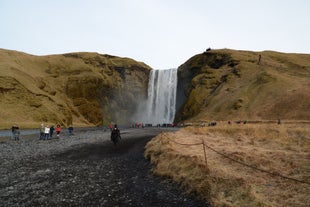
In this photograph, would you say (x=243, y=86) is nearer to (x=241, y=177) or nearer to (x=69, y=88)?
(x=69, y=88)

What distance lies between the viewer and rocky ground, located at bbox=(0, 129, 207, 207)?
12.1 metres

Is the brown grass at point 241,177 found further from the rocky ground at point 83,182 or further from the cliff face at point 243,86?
the cliff face at point 243,86

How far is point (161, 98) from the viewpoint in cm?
10038

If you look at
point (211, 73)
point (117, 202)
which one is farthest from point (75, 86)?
point (117, 202)

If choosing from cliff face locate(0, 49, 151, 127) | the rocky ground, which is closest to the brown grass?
the rocky ground

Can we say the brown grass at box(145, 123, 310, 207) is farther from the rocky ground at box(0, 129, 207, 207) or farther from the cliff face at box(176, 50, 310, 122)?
the cliff face at box(176, 50, 310, 122)

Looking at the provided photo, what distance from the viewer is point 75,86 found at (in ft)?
325

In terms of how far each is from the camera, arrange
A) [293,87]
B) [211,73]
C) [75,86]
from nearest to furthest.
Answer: [293,87] < [211,73] < [75,86]

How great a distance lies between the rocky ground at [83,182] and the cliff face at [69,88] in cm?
4225

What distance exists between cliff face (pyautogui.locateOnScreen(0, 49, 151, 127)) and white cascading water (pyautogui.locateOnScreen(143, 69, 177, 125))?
7276 mm

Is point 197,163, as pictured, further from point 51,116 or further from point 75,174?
point 51,116

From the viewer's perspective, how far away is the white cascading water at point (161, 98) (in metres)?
97.1

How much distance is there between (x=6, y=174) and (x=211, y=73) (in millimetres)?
79669

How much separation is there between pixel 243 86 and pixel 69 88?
57081 millimetres
